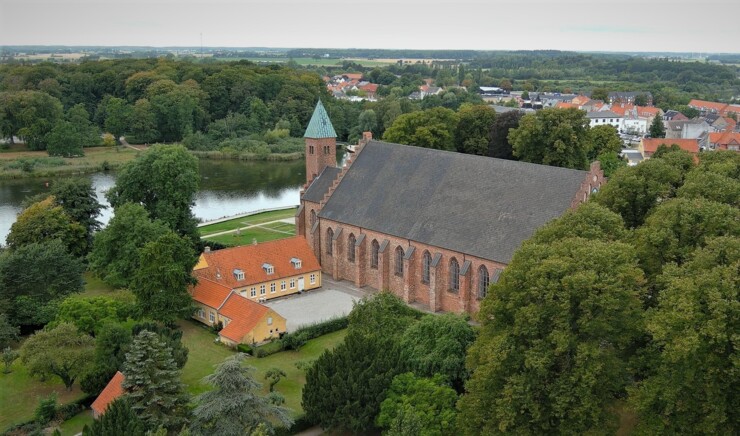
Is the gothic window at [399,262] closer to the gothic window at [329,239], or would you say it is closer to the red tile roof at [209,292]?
the gothic window at [329,239]

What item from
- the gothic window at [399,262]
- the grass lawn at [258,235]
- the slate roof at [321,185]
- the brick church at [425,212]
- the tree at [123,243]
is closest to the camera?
the brick church at [425,212]

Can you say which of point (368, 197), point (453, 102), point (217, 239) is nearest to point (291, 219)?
point (217, 239)

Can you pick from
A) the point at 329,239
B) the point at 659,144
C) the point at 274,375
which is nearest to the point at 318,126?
the point at 329,239

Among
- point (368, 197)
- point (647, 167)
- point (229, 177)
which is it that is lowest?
point (229, 177)

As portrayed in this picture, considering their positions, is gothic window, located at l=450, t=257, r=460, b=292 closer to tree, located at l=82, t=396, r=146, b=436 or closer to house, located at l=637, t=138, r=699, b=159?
tree, located at l=82, t=396, r=146, b=436

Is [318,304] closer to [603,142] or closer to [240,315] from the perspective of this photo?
[240,315]

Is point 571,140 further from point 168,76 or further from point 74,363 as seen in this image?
point 168,76

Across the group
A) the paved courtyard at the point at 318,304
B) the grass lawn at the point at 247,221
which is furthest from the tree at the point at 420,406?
the grass lawn at the point at 247,221
